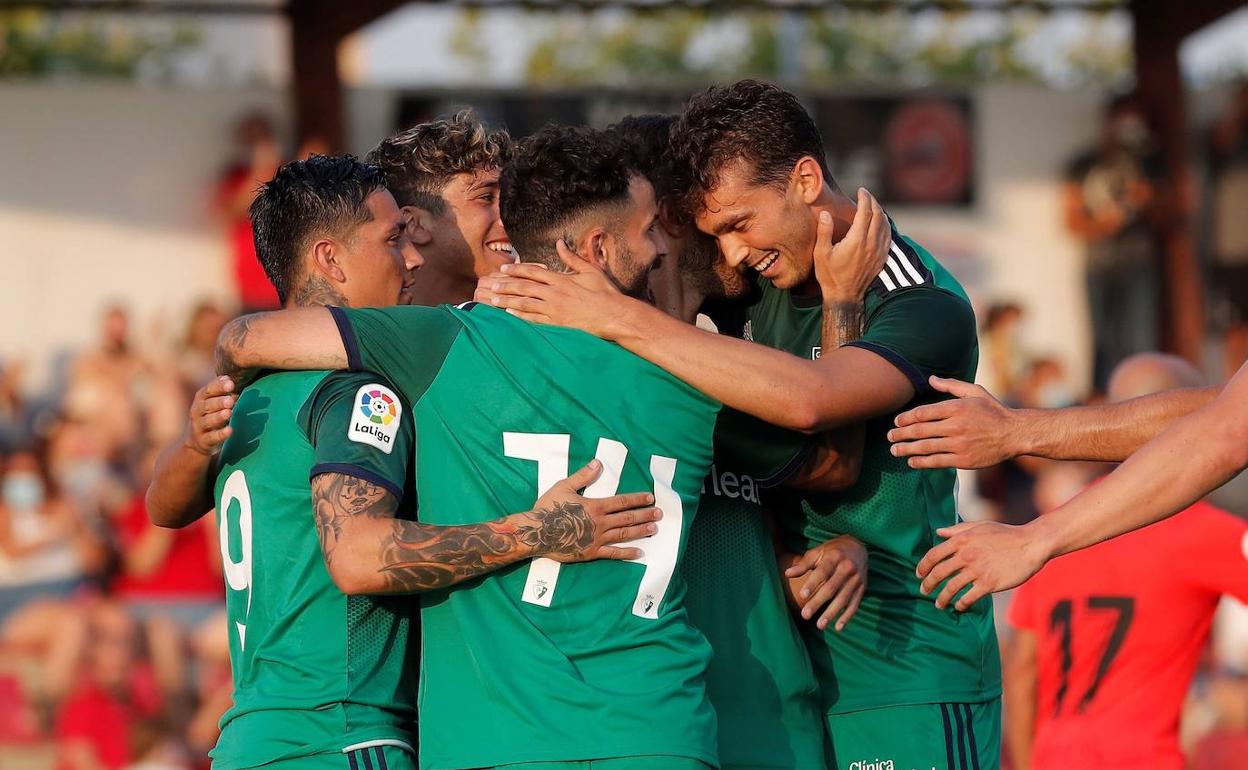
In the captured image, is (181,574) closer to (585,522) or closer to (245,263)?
(245,263)

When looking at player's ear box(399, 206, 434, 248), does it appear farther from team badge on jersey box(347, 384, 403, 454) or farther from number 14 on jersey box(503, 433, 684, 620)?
number 14 on jersey box(503, 433, 684, 620)

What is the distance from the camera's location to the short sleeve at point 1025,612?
6539 millimetres

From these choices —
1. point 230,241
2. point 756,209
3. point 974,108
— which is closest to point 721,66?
point 974,108

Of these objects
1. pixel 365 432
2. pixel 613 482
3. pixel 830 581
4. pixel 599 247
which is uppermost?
pixel 599 247

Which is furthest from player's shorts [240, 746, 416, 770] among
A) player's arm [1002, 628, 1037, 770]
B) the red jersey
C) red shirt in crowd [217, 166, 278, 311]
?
red shirt in crowd [217, 166, 278, 311]

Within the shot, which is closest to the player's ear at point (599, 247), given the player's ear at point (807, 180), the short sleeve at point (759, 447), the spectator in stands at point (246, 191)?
the short sleeve at point (759, 447)

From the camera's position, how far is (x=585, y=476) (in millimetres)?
3697

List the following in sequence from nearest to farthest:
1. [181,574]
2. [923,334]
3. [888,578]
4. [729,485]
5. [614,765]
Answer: [614,765], [923,334], [729,485], [888,578], [181,574]

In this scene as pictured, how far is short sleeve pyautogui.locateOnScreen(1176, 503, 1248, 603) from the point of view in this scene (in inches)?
236

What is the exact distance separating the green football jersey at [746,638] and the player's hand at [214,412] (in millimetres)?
1231

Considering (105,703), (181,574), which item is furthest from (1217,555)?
(105,703)

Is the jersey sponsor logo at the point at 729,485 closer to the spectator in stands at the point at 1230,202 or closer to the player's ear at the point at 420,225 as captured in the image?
the player's ear at the point at 420,225

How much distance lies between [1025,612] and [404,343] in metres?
3.69

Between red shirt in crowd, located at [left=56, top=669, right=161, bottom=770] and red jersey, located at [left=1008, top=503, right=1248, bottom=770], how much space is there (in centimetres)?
540
